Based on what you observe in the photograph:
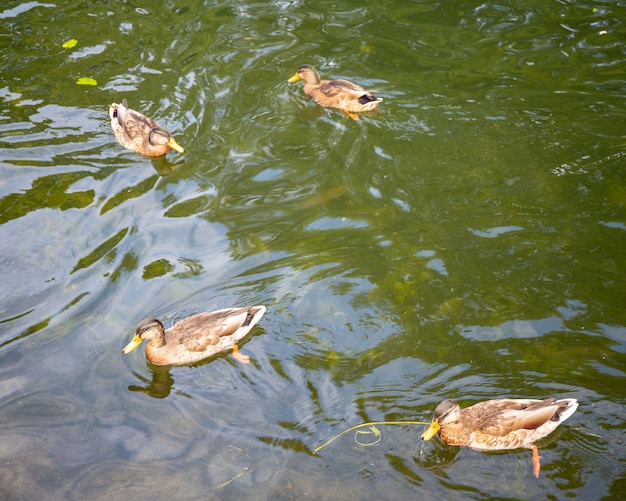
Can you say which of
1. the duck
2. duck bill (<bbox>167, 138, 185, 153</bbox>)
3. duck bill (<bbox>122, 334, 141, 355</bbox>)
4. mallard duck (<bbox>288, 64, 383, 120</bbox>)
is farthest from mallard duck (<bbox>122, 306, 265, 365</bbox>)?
mallard duck (<bbox>288, 64, 383, 120</bbox>)

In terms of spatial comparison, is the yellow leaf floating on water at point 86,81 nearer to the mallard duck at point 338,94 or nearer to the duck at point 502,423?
the mallard duck at point 338,94

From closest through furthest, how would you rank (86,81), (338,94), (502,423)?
1. (502,423)
2. (338,94)
3. (86,81)

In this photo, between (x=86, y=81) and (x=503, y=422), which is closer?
(x=503, y=422)

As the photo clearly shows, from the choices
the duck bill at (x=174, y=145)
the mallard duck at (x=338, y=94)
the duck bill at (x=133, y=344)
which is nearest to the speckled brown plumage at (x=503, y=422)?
the duck bill at (x=133, y=344)

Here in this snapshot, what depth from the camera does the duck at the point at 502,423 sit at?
5.40 meters

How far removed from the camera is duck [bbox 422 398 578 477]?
213 inches

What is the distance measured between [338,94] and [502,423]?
17.7 ft

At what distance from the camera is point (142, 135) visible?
911cm

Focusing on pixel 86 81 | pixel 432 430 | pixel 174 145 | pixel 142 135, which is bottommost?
pixel 432 430

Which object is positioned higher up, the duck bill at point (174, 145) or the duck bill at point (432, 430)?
the duck bill at point (174, 145)

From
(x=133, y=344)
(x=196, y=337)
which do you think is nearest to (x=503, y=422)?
(x=196, y=337)

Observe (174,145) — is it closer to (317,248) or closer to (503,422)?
(317,248)

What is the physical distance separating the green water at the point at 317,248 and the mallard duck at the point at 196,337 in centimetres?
18

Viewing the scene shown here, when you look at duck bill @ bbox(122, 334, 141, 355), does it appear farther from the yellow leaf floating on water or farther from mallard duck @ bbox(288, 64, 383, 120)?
the yellow leaf floating on water
